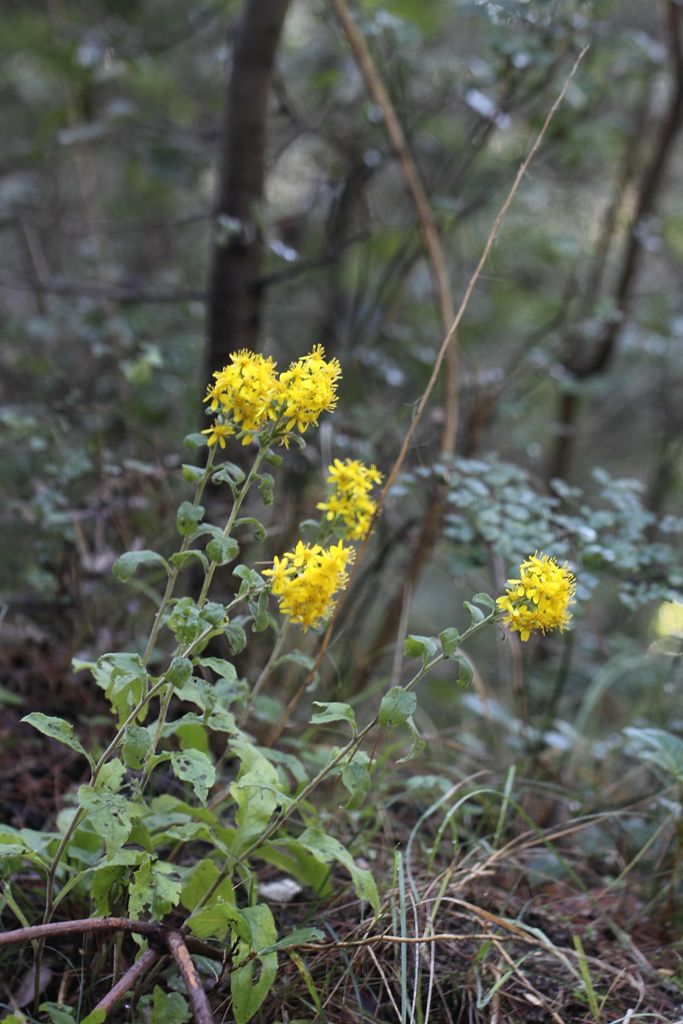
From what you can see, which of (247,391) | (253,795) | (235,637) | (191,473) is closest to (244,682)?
(253,795)

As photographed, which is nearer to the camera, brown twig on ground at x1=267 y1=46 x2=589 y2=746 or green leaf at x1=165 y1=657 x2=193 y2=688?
green leaf at x1=165 y1=657 x2=193 y2=688

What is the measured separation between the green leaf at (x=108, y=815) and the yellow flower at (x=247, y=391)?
1.76 ft

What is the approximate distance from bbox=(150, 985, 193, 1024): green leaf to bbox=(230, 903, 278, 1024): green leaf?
7 cm

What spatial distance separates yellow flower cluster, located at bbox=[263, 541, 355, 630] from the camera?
116cm

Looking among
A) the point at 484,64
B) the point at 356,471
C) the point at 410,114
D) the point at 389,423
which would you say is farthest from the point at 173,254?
the point at 356,471

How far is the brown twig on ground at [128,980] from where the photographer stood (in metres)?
1.21

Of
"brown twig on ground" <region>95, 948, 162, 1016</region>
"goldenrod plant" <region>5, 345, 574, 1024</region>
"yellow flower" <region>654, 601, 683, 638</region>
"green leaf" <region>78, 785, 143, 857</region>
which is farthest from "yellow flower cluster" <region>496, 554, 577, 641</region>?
"yellow flower" <region>654, 601, 683, 638</region>

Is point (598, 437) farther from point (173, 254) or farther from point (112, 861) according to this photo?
point (112, 861)

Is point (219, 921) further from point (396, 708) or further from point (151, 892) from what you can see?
point (396, 708)

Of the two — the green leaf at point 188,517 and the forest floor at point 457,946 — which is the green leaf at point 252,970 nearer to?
the forest floor at point 457,946

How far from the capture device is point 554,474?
13.5 feet

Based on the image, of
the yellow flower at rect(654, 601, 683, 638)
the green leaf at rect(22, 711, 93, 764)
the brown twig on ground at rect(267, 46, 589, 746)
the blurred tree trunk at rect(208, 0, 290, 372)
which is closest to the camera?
the green leaf at rect(22, 711, 93, 764)

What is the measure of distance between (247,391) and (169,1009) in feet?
2.80

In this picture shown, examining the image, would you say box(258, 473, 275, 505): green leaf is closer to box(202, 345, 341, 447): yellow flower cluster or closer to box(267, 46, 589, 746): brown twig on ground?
box(202, 345, 341, 447): yellow flower cluster
